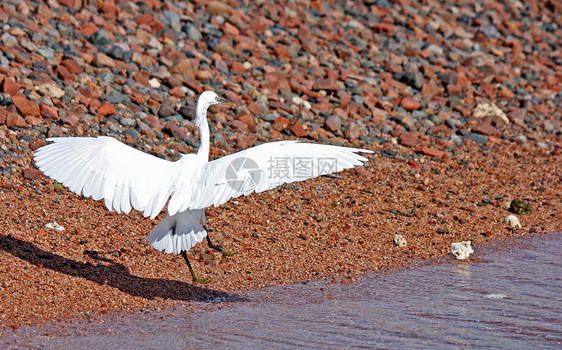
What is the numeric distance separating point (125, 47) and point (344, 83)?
3.59 metres

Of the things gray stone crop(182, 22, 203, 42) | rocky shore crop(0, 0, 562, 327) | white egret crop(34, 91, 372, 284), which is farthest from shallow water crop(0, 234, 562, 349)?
gray stone crop(182, 22, 203, 42)

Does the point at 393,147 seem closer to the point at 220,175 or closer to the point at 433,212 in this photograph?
the point at 433,212

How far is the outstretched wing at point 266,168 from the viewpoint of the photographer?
5.99 metres

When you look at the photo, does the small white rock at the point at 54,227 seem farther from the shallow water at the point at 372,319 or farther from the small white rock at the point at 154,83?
the small white rock at the point at 154,83

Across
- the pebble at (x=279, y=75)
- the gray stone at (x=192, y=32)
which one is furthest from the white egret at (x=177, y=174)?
the gray stone at (x=192, y=32)

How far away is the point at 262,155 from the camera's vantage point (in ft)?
20.2

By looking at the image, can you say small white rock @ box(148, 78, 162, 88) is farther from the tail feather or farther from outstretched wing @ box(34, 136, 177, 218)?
the tail feather

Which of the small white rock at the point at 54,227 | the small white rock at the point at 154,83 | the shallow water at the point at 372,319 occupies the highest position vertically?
the small white rock at the point at 154,83

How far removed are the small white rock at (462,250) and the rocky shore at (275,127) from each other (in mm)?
260

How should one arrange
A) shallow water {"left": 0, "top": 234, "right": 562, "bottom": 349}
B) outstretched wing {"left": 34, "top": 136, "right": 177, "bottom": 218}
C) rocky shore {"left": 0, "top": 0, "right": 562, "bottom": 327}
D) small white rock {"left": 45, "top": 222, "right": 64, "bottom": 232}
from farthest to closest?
small white rock {"left": 45, "top": 222, "right": 64, "bottom": 232} < rocky shore {"left": 0, "top": 0, "right": 562, "bottom": 327} < outstretched wing {"left": 34, "top": 136, "right": 177, "bottom": 218} < shallow water {"left": 0, "top": 234, "right": 562, "bottom": 349}

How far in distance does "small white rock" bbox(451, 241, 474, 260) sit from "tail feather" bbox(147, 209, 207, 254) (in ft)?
9.71

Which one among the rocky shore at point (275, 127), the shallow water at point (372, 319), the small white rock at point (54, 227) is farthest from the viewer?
the small white rock at point (54, 227)

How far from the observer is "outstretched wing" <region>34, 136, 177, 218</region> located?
251 inches

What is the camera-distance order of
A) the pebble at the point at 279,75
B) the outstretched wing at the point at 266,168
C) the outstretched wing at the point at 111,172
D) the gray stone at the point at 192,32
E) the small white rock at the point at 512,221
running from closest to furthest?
the outstretched wing at the point at 266,168 → the outstretched wing at the point at 111,172 → the small white rock at the point at 512,221 → the pebble at the point at 279,75 → the gray stone at the point at 192,32
